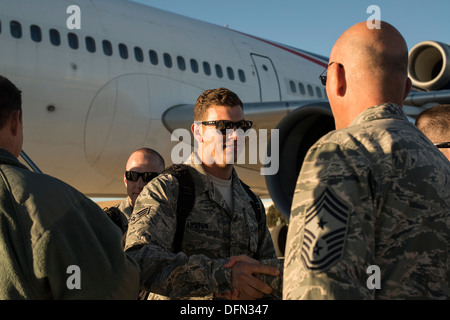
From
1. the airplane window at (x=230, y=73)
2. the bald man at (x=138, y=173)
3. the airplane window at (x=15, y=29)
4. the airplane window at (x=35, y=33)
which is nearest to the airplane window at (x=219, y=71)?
the airplane window at (x=230, y=73)

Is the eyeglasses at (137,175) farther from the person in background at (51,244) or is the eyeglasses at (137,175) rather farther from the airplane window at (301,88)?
the airplane window at (301,88)

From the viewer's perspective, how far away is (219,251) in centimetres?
212

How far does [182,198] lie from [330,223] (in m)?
0.99

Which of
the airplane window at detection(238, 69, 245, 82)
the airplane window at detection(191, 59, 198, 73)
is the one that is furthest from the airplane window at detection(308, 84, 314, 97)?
the airplane window at detection(191, 59, 198, 73)

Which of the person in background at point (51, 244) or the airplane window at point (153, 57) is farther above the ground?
the airplane window at point (153, 57)

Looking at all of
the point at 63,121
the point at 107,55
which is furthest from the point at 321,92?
the point at 63,121

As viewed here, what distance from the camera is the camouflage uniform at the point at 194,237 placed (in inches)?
72.2

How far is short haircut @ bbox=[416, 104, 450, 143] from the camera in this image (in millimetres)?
2811

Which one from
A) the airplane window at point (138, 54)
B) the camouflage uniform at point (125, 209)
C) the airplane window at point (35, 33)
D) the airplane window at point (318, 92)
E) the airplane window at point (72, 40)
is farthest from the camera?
the airplane window at point (318, 92)

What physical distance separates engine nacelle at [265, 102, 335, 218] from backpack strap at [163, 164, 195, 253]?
318 cm

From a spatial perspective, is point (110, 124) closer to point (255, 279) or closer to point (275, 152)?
point (275, 152)

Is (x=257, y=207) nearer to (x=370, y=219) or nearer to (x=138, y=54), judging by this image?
(x=370, y=219)

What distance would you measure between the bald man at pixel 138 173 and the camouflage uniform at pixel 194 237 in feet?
3.39

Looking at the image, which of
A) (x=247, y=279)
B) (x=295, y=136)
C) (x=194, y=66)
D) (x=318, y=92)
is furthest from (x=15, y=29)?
(x=318, y=92)
